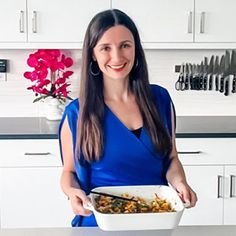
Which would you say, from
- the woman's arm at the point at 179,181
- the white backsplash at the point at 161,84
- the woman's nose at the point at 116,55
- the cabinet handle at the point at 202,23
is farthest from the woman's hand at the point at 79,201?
the white backsplash at the point at 161,84

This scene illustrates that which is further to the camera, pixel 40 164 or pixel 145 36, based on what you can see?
pixel 145 36

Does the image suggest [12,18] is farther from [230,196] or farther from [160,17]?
[230,196]

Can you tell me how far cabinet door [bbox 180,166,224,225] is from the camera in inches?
107

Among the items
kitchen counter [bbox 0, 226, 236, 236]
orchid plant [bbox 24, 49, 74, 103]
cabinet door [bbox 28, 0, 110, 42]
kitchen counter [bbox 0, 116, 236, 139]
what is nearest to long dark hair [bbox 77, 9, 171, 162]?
kitchen counter [bbox 0, 226, 236, 236]

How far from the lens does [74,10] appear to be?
2.85m

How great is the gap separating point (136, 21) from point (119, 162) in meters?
1.62

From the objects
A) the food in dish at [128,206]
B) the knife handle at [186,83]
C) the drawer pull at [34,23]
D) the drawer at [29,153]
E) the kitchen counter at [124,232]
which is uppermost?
the drawer pull at [34,23]

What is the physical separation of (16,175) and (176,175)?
1.43 meters

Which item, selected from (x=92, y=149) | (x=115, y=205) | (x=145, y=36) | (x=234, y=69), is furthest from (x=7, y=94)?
(x=115, y=205)

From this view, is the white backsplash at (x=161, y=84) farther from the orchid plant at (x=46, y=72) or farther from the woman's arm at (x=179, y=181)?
the woman's arm at (x=179, y=181)

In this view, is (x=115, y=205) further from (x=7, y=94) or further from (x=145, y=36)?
(x=7, y=94)

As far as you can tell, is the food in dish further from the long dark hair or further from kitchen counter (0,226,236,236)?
the long dark hair

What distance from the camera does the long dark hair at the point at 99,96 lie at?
1.42 m

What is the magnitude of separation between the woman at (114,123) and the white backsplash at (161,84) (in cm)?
170
